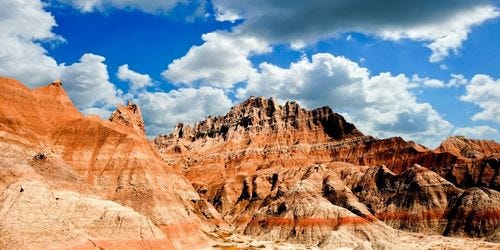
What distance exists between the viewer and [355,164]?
190375 millimetres

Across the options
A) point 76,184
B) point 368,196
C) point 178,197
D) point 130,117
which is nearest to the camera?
point 76,184

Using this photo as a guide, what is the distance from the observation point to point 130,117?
13425cm

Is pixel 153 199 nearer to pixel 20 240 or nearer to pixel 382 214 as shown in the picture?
pixel 20 240

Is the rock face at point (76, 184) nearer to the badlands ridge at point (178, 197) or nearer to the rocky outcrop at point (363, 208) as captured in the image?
the badlands ridge at point (178, 197)

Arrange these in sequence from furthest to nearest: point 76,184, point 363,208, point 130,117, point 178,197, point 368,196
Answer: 1. point 368,196
2. point 130,117
3. point 363,208
4. point 178,197
5. point 76,184

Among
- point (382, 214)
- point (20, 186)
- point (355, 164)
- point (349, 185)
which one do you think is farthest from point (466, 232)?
point (20, 186)

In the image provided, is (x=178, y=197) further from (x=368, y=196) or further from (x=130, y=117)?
(x=368, y=196)

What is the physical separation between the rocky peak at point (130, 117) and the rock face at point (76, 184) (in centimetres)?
207

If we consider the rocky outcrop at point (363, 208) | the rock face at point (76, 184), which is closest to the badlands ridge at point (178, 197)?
the rock face at point (76, 184)

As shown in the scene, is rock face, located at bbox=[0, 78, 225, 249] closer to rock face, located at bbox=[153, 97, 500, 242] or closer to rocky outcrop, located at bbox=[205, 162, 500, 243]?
rocky outcrop, located at bbox=[205, 162, 500, 243]

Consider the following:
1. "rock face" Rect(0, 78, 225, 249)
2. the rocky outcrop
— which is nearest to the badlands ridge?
"rock face" Rect(0, 78, 225, 249)

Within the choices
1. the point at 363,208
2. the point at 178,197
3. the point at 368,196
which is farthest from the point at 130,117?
the point at 368,196

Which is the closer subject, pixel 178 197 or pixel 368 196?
pixel 178 197

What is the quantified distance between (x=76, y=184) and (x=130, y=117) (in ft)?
204
